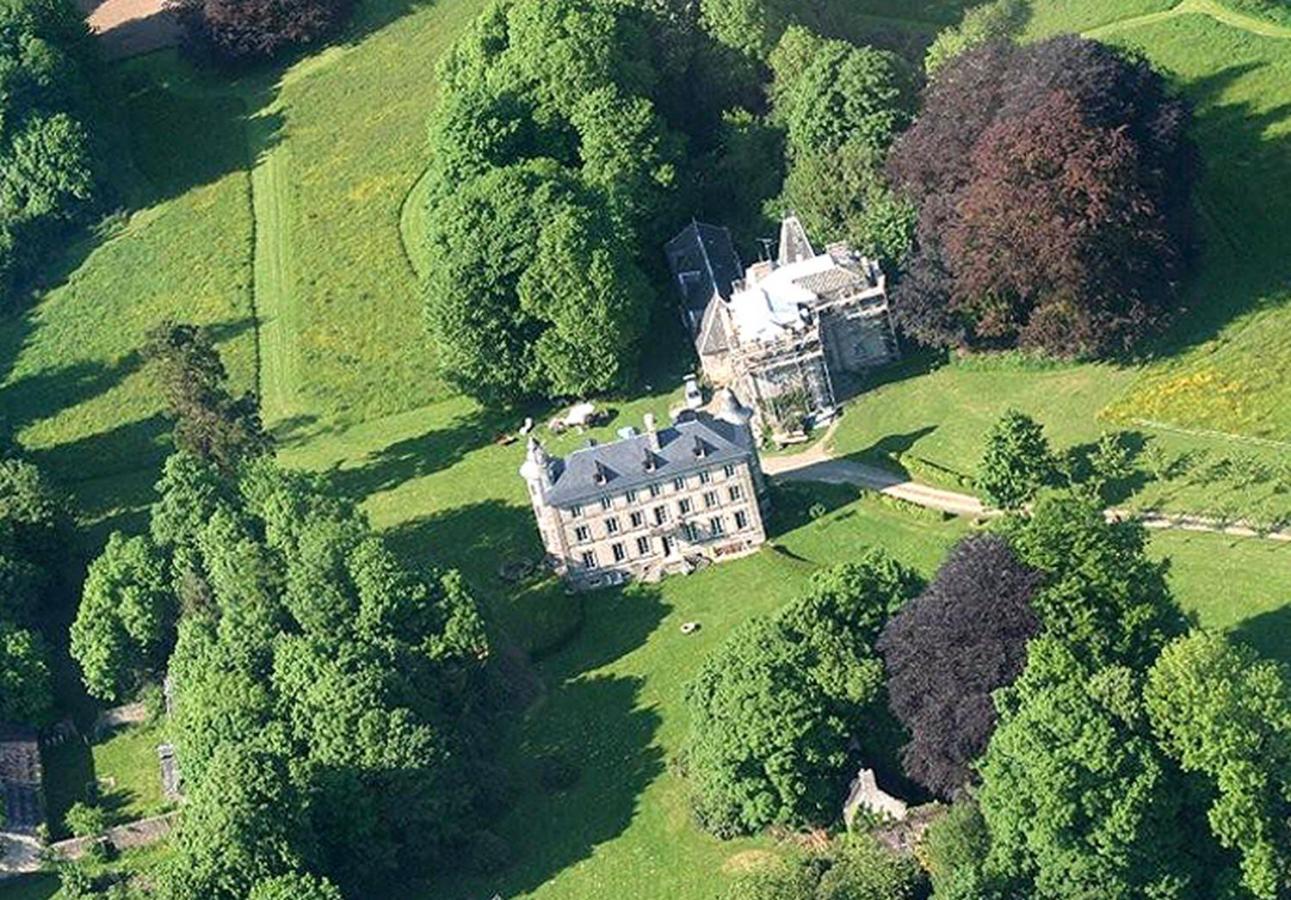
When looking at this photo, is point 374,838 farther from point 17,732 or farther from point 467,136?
point 467,136

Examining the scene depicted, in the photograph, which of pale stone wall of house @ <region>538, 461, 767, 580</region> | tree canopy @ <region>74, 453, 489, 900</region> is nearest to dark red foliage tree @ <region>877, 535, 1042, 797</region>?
tree canopy @ <region>74, 453, 489, 900</region>

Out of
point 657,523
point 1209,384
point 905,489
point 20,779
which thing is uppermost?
point 657,523

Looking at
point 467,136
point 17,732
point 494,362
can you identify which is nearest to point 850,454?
point 494,362

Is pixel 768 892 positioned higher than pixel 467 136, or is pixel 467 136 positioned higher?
pixel 467 136

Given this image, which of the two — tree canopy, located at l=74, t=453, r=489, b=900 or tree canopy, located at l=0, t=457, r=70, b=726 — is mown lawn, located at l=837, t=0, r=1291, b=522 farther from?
tree canopy, located at l=0, t=457, r=70, b=726

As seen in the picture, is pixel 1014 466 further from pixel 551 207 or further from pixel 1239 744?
pixel 551 207

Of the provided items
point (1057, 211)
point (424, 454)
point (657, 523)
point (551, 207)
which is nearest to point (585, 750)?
point (657, 523)

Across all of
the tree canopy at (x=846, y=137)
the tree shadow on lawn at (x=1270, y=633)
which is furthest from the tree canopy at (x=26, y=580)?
the tree shadow on lawn at (x=1270, y=633)
